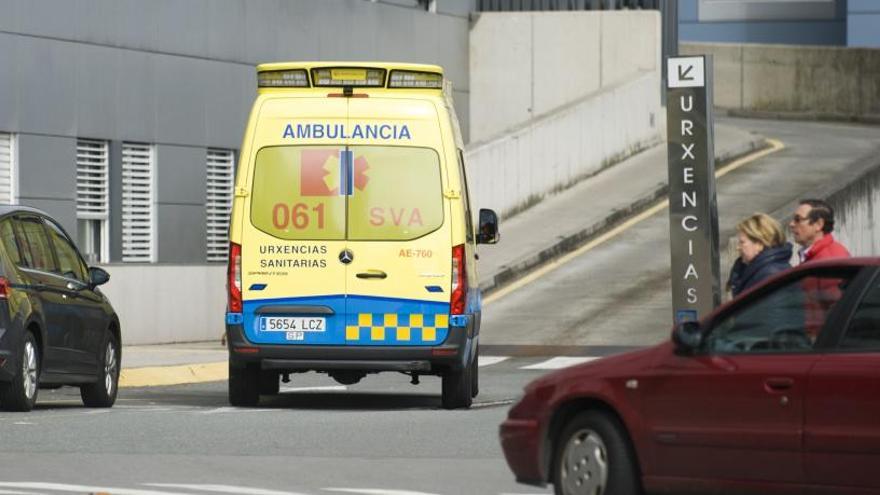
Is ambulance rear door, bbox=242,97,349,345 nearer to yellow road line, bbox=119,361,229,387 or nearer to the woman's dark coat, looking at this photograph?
the woman's dark coat

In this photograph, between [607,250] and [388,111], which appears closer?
[388,111]

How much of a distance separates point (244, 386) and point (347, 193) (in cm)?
182

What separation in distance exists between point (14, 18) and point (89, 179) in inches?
111

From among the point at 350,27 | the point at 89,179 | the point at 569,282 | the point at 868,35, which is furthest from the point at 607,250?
the point at 868,35

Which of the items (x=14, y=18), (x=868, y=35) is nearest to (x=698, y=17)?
(x=868, y=35)

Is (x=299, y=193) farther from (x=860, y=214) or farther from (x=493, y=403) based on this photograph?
(x=860, y=214)

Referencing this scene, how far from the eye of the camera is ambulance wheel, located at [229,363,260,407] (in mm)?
17969

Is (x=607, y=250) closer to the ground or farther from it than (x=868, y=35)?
closer to the ground

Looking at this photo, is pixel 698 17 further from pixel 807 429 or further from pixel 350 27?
pixel 807 429

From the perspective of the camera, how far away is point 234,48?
32.4 m

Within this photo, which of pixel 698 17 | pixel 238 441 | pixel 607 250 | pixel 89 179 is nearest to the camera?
pixel 238 441

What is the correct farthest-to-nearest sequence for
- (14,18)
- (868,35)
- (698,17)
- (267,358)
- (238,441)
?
(698,17)
(868,35)
(14,18)
(267,358)
(238,441)

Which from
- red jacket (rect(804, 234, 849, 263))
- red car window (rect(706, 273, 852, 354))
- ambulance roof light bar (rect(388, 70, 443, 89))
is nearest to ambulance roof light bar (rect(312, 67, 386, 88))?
ambulance roof light bar (rect(388, 70, 443, 89))

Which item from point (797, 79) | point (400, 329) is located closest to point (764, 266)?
point (400, 329)
